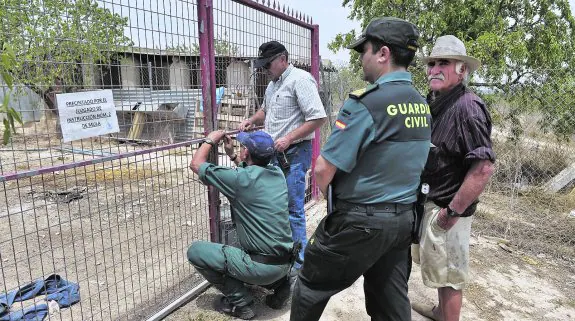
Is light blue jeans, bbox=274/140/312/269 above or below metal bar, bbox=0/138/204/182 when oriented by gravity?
below

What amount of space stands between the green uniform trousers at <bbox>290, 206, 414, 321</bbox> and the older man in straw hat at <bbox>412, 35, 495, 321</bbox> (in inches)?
20.0

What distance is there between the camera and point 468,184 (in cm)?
238

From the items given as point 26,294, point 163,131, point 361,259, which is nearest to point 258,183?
point 163,131

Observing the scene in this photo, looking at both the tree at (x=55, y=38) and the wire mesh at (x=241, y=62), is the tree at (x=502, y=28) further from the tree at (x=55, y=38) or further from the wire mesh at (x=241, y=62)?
the tree at (x=55, y=38)

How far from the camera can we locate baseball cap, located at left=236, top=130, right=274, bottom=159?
289cm

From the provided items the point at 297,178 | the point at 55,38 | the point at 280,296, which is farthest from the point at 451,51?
the point at 55,38

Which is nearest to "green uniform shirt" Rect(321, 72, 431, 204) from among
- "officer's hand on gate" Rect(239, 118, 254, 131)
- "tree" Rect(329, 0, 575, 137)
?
"officer's hand on gate" Rect(239, 118, 254, 131)

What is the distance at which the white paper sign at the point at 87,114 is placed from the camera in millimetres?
2121

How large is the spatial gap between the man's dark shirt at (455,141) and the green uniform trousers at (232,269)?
51.5 inches

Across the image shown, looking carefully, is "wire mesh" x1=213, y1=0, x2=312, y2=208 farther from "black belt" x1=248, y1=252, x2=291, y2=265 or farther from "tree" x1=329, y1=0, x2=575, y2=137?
"tree" x1=329, y1=0, x2=575, y2=137

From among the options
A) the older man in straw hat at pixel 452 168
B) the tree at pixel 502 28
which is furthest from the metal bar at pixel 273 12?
the tree at pixel 502 28

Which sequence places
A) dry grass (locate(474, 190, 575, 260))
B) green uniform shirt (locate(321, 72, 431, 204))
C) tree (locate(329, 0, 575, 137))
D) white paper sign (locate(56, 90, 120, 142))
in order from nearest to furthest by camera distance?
green uniform shirt (locate(321, 72, 431, 204)) < white paper sign (locate(56, 90, 120, 142)) < dry grass (locate(474, 190, 575, 260)) < tree (locate(329, 0, 575, 137))

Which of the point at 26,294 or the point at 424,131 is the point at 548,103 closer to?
the point at 424,131

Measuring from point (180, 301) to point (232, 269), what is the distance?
60 centimetres
